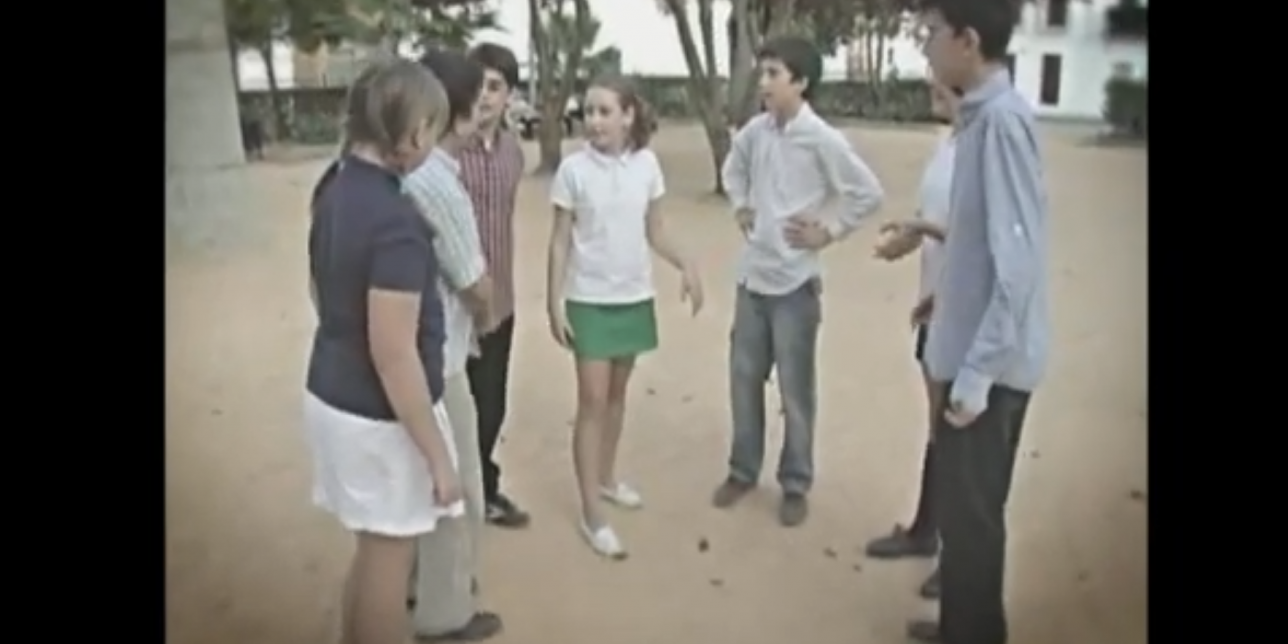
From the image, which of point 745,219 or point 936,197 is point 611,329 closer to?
point 745,219

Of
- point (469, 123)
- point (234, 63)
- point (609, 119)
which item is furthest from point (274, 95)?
point (609, 119)

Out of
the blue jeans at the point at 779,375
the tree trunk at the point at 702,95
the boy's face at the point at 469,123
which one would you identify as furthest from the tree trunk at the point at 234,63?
the blue jeans at the point at 779,375

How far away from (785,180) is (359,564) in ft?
1.93

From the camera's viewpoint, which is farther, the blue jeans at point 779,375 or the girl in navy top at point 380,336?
the blue jeans at point 779,375

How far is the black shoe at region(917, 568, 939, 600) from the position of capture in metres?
1.88

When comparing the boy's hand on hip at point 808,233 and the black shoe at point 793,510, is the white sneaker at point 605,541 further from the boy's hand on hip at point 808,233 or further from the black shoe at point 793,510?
the boy's hand on hip at point 808,233

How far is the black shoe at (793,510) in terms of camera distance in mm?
1902

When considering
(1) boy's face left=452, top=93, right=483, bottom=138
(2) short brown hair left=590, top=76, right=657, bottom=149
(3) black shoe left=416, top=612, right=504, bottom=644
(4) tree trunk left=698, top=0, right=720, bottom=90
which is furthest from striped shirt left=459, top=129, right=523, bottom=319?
(3) black shoe left=416, top=612, right=504, bottom=644

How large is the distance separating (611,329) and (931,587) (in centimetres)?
43

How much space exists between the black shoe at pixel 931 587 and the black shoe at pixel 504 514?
418 mm

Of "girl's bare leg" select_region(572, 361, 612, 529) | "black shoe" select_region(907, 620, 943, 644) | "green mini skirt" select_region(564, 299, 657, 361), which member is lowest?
"black shoe" select_region(907, 620, 943, 644)

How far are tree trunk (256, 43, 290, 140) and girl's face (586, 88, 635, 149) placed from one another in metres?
0.31

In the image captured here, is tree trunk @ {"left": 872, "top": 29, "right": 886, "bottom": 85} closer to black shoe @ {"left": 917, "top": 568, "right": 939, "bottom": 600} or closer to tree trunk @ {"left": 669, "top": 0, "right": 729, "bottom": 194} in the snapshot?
tree trunk @ {"left": 669, "top": 0, "right": 729, "bottom": 194}
